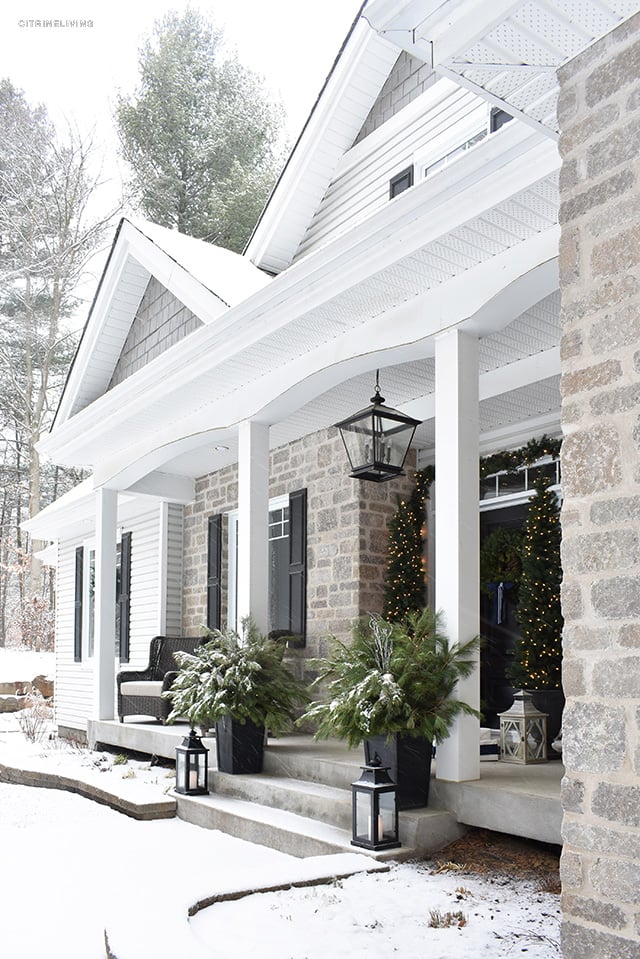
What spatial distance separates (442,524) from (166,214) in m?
17.7

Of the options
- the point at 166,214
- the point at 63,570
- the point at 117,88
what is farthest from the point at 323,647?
the point at 117,88

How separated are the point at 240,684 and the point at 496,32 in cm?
462

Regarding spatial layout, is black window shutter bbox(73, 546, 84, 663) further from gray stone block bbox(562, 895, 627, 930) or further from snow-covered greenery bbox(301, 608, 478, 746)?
gray stone block bbox(562, 895, 627, 930)

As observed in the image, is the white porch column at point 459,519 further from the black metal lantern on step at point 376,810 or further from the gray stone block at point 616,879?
the gray stone block at point 616,879

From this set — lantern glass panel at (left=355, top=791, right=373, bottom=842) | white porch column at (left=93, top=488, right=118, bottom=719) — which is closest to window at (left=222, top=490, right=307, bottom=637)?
white porch column at (left=93, top=488, right=118, bottom=719)

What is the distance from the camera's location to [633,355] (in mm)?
2965

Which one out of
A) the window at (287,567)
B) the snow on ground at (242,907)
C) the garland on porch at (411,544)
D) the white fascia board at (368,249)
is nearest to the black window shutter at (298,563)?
the window at (287,567)

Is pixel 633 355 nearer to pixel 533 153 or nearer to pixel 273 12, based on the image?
pixel 533 153

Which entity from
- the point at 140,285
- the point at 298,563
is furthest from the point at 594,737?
the point at 140,285

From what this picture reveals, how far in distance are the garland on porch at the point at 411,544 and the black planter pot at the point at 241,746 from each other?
5.98ft

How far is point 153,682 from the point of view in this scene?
9273 mm

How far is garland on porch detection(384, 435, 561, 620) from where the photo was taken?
7.82m

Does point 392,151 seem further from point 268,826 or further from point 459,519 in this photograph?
point 268,826

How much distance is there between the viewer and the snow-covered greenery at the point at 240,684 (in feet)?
21.3
